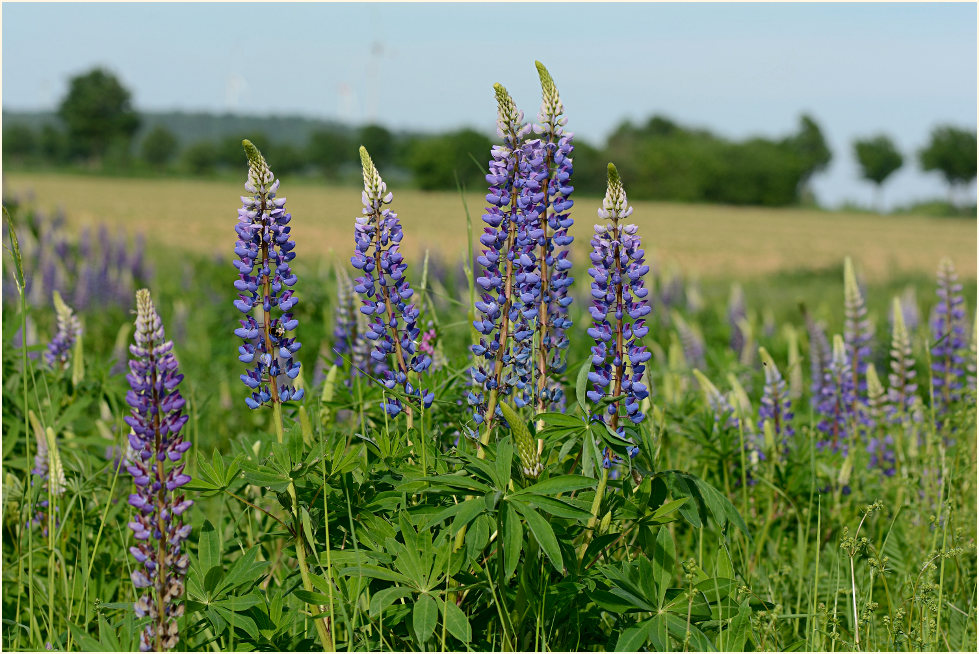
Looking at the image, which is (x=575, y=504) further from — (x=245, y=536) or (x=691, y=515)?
(x=245, y=536)

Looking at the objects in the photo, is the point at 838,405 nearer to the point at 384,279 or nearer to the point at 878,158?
the point at 384,279

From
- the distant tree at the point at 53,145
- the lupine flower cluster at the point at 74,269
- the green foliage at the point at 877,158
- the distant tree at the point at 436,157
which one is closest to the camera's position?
the lupine flower cluster at the point at 74,269

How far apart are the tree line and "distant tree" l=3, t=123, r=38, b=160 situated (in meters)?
0.20

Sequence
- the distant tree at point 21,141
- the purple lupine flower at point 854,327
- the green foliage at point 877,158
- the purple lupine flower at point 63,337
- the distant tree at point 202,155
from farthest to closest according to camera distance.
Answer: the distant tree at point 21,141, the distant tree at point 202,155, the green foliage at point 877,158, the purple lupine flower at point 854,327, the purple lupine flower at point 63,337

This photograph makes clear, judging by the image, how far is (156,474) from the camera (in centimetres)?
228

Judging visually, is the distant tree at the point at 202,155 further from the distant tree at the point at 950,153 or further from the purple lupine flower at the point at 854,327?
the purple lupine flower at the point at 854,327

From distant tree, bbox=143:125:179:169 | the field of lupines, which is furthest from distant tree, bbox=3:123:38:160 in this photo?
the field of lupines

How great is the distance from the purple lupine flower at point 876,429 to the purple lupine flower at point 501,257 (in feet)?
8.00

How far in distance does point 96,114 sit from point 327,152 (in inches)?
1292

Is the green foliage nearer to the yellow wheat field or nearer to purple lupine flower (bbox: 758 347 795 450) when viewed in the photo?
the yellow wheat field

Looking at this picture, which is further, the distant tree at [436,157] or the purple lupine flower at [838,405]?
the distant tree at [436,157]

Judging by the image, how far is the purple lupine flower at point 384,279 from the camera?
245cm

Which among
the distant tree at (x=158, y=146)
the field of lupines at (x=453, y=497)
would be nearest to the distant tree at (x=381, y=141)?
the distant tree at (x=158, y=146)

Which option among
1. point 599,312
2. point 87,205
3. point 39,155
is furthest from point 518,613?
point 39,155
